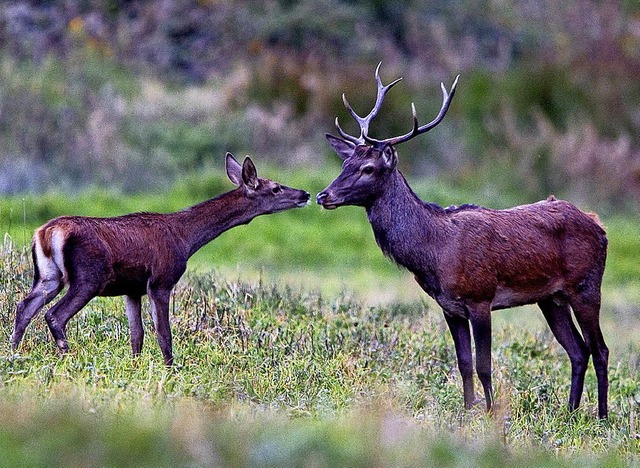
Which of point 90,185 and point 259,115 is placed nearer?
point 90,185

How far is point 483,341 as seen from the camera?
29.2 feet

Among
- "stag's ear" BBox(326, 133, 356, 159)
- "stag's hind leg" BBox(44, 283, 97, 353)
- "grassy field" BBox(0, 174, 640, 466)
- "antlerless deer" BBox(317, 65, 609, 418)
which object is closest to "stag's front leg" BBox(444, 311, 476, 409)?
"antlerless deer" BBox(317, 65, 609, 418)

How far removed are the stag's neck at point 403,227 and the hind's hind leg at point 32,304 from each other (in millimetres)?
2288

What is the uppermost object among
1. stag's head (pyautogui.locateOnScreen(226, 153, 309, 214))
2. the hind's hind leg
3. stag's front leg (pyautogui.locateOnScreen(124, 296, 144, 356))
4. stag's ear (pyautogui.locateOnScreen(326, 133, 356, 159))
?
stag's ear (pyautogui.locateOnScreen(326, 133, 356, 159))

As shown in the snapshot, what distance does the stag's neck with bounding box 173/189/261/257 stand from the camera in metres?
9.27

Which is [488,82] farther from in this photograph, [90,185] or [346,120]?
[90,185]

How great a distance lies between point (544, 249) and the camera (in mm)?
9383

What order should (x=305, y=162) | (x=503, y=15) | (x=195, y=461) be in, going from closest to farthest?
(x=195, y=461)
(x=305, y=162)
(x=503, y=15)

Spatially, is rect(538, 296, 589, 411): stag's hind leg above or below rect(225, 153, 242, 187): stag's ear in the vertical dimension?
below

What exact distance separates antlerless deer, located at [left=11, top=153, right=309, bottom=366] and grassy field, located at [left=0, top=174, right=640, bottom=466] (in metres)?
0.21

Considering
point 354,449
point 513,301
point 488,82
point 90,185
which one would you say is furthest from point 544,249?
point 488,82

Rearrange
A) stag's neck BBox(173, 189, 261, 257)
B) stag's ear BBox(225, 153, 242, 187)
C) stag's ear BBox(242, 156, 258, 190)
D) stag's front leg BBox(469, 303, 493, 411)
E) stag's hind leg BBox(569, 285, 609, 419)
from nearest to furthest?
1. stag's front leg BBox(469, 303, 493, 411)
2. stag's neck BBox(173, 189, 261, 257)
3. stag's hind leg BBox(569, 285, 609, 419)
4. stag's ear BBox(242, 156, 258, 190)
5. stag's ear BBox(225, 153, 242, 187)

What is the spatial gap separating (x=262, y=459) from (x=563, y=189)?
500 inches

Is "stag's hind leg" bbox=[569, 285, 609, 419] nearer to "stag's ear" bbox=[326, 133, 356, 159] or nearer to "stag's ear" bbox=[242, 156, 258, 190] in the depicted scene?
"stag's ear" bbox=[326, 133, 356, 159]
